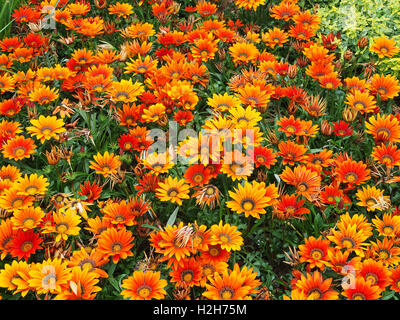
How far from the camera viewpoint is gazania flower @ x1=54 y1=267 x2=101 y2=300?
1765mm

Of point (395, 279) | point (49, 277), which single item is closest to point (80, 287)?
point (49, 277)

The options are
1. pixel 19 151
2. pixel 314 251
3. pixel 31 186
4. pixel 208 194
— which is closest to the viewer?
pixel 314 251

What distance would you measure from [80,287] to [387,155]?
1938 millimetres

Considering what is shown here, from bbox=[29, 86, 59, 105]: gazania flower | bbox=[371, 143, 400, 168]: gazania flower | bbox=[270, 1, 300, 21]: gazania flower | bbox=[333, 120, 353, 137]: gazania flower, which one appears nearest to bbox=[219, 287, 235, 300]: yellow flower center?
bbox=[371, 143, 400, 168]: gazania flower

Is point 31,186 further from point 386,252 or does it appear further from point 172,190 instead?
point 386,252

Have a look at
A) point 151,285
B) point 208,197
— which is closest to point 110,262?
point 151,285

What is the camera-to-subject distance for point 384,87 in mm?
2957

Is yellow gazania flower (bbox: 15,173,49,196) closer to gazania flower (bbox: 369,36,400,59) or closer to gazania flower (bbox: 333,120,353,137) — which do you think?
gazania flower (bbox: 333,120,353,137)

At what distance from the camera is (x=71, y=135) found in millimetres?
2795

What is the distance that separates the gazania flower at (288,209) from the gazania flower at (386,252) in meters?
0.39
